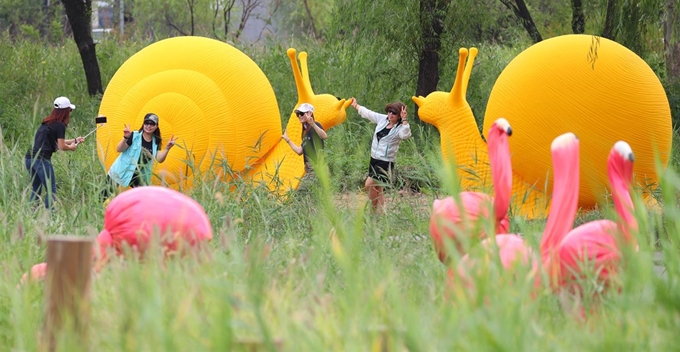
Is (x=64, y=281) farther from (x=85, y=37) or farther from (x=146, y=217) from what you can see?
(x=85, y=37)

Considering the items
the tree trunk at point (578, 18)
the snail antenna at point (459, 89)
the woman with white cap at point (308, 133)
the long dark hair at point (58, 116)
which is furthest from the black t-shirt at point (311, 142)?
the tree trunk at point (578, 18)

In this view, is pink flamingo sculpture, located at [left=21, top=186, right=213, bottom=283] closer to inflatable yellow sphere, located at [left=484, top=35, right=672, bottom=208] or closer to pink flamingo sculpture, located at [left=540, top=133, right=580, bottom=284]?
pink flamingo sculpture, located at [left=540, top=133, right=580, bottom=284]

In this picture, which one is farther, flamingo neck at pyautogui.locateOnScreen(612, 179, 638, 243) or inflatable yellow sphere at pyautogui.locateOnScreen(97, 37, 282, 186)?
inflatable yellow sphere at pyautogui.locateOnScreen(97, 37, 282, 186)

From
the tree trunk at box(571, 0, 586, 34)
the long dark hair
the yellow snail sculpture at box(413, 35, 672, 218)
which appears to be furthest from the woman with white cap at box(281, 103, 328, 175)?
the tree trunk at box(571, 0, 586, 34)

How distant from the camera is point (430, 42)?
12.7 m

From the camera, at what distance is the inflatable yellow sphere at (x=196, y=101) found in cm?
836

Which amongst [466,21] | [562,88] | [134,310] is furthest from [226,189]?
[466,21]

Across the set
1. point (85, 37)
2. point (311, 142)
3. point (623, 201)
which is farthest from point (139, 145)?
point (85, 37)

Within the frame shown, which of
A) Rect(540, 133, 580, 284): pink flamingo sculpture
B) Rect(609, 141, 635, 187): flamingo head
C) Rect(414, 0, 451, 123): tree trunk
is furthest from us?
Rect(414, 0, 451, 123): tree trunk

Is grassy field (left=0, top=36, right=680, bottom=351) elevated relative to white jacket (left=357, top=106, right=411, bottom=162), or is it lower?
elevated

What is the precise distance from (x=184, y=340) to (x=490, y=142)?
6.82 ft

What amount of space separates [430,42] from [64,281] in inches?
405

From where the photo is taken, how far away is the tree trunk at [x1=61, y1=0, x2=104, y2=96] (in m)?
15.0

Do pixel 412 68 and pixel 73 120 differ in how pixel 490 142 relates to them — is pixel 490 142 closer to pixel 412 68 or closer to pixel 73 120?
pixel 412 68
